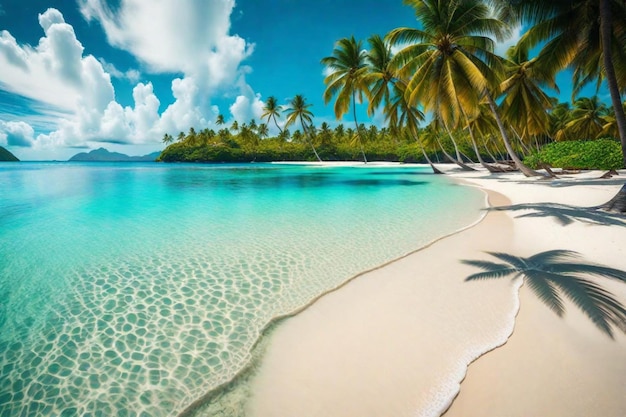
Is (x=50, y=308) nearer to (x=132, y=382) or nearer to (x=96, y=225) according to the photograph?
(x=132, y=382)

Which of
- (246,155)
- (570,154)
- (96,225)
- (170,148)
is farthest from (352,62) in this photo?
(170,148)

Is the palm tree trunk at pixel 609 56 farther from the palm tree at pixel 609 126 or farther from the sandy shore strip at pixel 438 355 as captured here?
the palm tree at pixel 609 126

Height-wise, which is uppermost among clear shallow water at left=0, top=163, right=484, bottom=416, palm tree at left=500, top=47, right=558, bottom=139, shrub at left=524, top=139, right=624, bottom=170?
palm tree at left=500, top=47, right=558, bottom=139

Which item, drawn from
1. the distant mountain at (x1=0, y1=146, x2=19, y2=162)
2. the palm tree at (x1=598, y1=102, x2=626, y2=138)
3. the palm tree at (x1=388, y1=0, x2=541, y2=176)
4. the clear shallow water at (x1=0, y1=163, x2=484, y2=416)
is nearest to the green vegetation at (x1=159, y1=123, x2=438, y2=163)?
the palm tree at (x1=598, y1=102, x2=626, y2=138)

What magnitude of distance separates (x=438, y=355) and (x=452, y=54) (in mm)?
15336

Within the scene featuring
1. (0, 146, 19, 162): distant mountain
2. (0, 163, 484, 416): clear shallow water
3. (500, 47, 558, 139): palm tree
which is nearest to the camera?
(0, 163, 484, 416): clear shallow water

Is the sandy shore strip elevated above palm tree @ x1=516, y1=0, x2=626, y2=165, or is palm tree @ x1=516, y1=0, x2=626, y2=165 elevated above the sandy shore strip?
palm tree @ x1=516, y1=0, x2=626, y2=165

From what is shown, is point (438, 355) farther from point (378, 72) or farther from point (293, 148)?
point (293, 148)

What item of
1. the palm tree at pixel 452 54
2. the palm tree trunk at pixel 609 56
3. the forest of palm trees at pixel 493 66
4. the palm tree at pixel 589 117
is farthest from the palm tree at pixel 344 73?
the palm tree at pixel 589 117

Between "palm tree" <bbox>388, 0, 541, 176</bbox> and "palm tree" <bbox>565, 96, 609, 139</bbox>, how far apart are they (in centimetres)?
2878

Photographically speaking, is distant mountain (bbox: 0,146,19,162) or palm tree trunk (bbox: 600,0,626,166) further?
distant mountain (bbox: 0,146,19,162)

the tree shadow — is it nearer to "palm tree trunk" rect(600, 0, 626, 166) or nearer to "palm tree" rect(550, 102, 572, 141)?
A: "palm tree trunk" rect(600, 0, 626, 166)

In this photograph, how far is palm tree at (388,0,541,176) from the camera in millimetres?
12688

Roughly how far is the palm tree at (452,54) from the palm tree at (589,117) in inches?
1133
